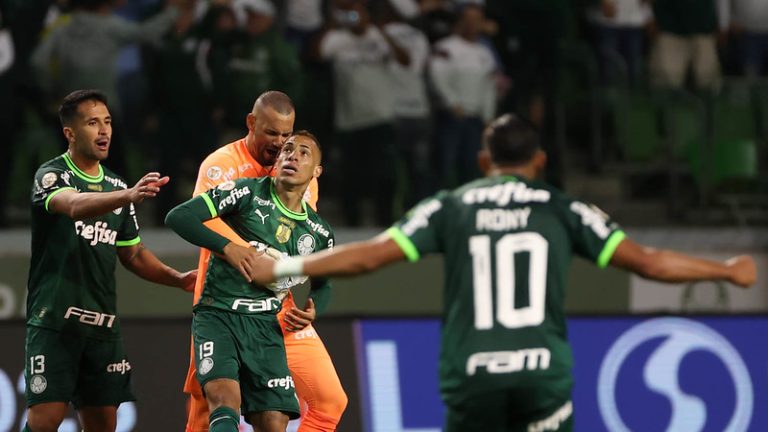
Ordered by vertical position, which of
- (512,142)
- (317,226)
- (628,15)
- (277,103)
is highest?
(628,15)

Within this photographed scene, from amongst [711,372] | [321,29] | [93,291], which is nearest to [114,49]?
[321,29]

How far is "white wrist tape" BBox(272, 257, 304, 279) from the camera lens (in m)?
5.55

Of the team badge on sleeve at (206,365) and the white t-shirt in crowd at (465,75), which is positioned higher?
the white t-shirt in crowd at (465,75)

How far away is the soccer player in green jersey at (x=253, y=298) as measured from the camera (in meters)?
6.89

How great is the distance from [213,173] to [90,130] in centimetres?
67

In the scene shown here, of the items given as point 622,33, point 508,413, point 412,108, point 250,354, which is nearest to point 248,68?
point 412,108

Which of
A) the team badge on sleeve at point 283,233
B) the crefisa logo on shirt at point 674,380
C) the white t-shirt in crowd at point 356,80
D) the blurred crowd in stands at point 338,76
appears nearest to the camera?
the team badge on sleeve at point 283,233

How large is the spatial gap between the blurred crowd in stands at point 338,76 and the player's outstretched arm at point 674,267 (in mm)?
6582

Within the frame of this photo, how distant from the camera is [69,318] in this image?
7.27 m

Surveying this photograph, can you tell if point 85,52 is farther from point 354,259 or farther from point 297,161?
point 354,259

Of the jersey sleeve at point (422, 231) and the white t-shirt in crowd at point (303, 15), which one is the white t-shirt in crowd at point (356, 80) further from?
the jersey sleeve at point (422, 231)

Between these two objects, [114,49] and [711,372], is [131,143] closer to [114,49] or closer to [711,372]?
[114,49]

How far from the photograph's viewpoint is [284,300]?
740 cm

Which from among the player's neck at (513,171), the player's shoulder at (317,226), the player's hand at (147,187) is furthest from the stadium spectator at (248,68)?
the player's neck at (513,171)
